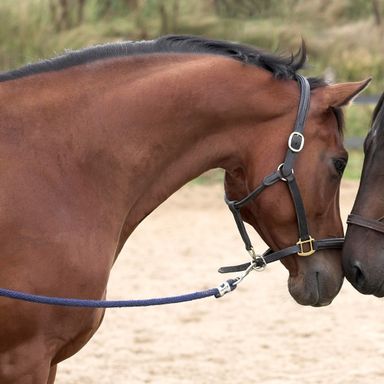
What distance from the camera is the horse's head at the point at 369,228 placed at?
368cm

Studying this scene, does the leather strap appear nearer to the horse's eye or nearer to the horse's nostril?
the horse's nostril

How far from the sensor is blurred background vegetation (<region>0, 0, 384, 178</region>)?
612 inches

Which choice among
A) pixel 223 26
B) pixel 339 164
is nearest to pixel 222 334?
pixel 339 164

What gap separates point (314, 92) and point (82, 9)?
1350 centimetres

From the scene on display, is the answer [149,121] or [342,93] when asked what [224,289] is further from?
[342,93]

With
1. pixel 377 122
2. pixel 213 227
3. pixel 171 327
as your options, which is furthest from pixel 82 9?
pixel 377 122

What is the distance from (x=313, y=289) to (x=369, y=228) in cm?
37

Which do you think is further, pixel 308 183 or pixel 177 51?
pixel 177 51

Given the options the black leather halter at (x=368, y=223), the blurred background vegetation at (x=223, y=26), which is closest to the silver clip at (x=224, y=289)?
the black leather halter at (x=368, y=223)

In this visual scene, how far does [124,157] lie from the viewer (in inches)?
138

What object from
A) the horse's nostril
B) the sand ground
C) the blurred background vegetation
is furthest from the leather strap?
the blurred background vegetation

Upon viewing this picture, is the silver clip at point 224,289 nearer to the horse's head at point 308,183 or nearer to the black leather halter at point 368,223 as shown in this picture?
the horse's head at point 308,183

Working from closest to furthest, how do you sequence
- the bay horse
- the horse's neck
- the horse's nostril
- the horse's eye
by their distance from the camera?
the bay horse, the horse's neck, the horse's eye, the horse's nostril

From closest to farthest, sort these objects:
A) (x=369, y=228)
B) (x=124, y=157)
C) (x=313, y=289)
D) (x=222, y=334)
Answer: (x=124, y=157)
(x=313, y=289)
(x=369, y=228)
(x=222, y=334)
